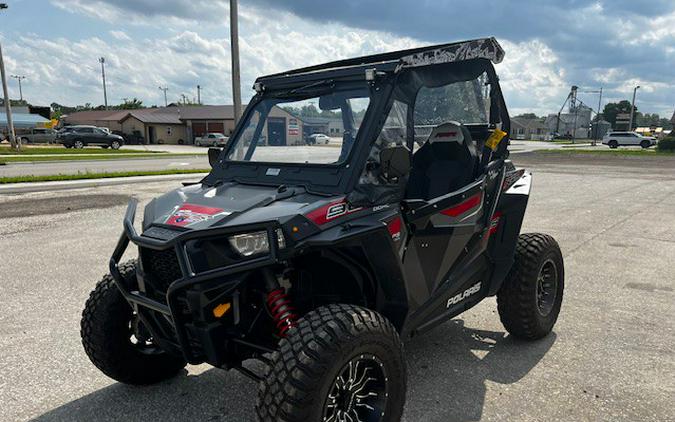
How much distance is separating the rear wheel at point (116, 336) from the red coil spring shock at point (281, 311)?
3.44 ft

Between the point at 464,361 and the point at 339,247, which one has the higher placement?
the point at 339,247

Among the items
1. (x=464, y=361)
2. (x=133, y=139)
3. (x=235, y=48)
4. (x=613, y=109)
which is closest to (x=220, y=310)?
(x=464, y=361)

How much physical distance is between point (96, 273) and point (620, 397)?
17.9 feet

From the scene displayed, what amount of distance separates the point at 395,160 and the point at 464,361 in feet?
6.08

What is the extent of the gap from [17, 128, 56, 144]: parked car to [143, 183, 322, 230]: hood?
157 feet

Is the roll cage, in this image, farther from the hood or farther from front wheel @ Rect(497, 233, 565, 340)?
front wheel @ Rect(497, 233, 565, 340)

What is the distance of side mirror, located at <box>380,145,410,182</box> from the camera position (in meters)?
2.91

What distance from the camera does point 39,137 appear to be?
44.5 metres

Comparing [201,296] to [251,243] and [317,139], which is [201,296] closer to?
[251,243]

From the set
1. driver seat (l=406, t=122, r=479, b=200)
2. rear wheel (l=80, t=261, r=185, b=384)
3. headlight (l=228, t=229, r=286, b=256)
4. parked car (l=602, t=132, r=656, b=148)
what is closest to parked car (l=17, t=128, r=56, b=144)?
rear wheel (l=80, t=261, r=185, b=384)

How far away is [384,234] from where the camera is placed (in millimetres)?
2805

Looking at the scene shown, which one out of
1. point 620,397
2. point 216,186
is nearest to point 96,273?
point 216,186

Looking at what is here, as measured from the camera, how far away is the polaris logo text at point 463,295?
3.58 m

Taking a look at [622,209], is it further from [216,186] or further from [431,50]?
[216,186]
